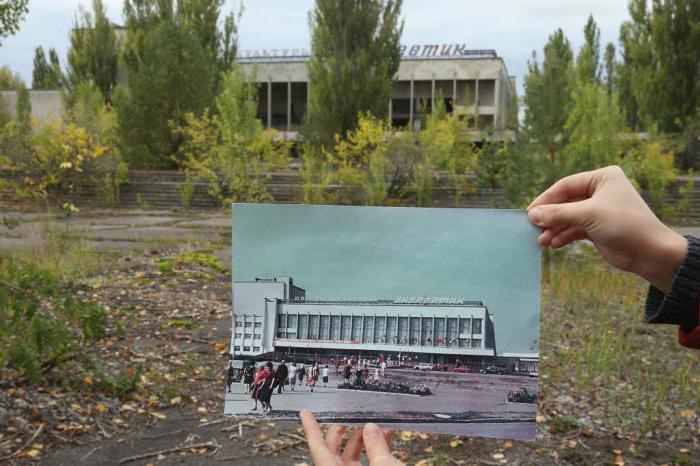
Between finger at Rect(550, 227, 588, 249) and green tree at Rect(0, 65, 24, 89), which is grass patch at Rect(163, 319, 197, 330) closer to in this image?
finger at Rect(550, 227, 588, 249)

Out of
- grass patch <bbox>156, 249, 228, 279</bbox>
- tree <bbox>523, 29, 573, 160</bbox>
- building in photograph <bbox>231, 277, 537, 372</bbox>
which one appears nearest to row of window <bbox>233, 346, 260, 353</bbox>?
building in photograph <bbox>231, 277, 537, 372</bbox>

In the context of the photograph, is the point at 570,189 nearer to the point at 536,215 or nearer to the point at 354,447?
the point at 536,215

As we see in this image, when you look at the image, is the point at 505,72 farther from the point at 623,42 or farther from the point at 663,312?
the point at 663,312

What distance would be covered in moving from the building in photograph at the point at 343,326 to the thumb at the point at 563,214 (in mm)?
167

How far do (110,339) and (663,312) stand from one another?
2.85 m

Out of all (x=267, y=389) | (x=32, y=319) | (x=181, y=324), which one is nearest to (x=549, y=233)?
(x=267, y=389)

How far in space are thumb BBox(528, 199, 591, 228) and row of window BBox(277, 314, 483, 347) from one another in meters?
0.19

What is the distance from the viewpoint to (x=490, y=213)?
1010 mm

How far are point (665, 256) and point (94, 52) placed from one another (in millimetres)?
20021

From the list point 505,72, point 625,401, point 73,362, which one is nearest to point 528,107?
point 625,401

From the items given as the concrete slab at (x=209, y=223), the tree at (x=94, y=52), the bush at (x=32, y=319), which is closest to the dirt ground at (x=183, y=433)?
the bush at (x=32, y=319)

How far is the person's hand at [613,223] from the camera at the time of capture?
936mm

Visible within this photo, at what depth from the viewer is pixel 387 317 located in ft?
3.48

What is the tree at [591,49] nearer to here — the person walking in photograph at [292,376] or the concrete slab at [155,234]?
the concrete slab at [155,234]
